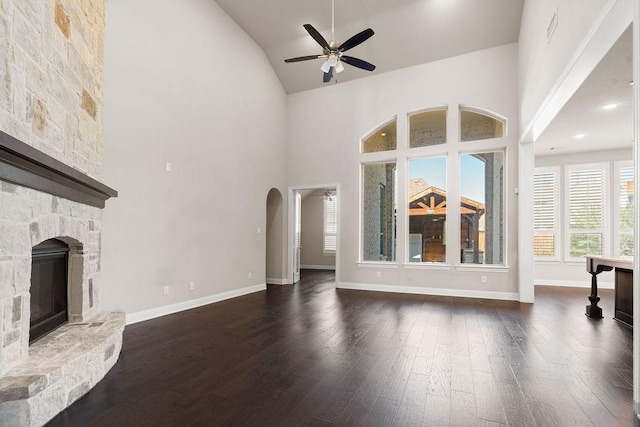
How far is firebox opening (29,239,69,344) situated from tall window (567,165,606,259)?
30.2 feet

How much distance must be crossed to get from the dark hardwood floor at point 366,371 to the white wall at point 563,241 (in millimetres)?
3279

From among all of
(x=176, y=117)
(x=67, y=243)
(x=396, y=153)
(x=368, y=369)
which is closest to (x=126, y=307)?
(x=67, y=243)

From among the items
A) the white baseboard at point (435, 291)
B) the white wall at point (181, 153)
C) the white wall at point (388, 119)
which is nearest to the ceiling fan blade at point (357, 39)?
the white wall at point (181, 153)

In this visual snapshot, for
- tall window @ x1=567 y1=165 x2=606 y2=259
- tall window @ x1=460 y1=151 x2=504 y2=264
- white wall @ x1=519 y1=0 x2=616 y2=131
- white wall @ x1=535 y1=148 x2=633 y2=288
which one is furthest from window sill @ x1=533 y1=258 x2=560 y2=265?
white wall @ x1=519 y1=0 x2=616 y2=131

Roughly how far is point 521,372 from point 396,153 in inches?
191

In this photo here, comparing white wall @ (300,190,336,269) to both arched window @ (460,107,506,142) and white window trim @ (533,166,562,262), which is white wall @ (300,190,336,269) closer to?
arched window @ (460,107,506,142)

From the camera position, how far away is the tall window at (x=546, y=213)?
7711 millimetres

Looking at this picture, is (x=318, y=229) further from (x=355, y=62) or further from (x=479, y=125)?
(x=355, y=62)

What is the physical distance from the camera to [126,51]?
4.10 m

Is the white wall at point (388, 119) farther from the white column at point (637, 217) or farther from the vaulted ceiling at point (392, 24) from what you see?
the white column at point (637, 217)

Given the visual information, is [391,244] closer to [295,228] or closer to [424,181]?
[424,181]

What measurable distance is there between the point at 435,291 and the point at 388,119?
359cm

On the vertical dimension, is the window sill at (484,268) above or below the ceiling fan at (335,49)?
below

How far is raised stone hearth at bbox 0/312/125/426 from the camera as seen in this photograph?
1670 mm
